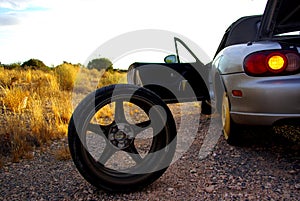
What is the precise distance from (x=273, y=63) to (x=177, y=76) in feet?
7.77

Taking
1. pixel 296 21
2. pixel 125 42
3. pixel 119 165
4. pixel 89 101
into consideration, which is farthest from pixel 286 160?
pixel 125 42

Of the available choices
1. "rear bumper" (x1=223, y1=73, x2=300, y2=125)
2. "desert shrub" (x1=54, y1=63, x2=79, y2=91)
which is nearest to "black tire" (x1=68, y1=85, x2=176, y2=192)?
"rear bumper" (x1=223, y1=73, x2=300, y2=125)

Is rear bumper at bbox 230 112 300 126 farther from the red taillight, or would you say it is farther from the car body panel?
the red taillight

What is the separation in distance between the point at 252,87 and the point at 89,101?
1.34 meters

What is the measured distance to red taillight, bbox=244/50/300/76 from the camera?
278 centimetres

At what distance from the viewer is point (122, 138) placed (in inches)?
114

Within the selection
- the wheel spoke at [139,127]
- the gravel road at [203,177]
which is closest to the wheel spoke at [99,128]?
the wheel spoke at [139,127]

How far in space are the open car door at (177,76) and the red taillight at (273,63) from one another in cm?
209

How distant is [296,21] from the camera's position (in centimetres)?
→ 332

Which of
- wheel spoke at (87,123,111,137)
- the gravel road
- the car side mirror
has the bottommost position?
the gravel road

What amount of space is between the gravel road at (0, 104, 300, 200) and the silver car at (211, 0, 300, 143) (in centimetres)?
42

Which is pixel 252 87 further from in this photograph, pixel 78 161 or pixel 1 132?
pixel 1 132

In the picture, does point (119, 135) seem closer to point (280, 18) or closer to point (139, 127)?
point (139, 127)

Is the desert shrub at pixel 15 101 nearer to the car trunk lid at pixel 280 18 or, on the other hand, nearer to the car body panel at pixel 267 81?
the car body panel at pixel 267 81
